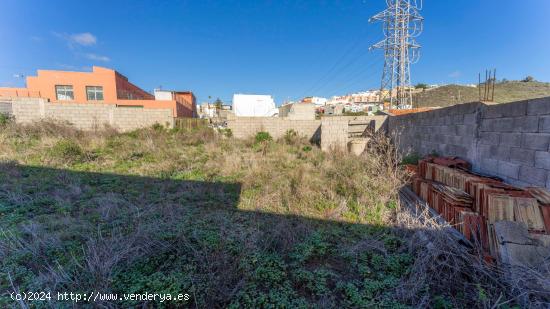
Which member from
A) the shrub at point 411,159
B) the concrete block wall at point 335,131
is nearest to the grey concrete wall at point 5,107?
the concrete block wall at point 335,131

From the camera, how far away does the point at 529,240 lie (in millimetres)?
1979

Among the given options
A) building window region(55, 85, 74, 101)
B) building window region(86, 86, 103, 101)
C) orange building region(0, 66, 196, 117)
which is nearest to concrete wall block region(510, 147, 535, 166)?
orange building region(0, 66, 196, 117)

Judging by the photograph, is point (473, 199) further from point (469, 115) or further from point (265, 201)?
point (265, 201)

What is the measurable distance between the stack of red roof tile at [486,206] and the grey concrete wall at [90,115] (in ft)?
40.4

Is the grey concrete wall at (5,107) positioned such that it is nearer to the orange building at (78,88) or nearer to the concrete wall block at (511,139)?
the orange building at (78,88)

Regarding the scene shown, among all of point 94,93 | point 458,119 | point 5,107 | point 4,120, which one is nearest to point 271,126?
point 458,119

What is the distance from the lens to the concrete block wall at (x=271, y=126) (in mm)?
11453

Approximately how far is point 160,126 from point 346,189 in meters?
10.7

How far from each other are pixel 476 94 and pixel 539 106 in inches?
741

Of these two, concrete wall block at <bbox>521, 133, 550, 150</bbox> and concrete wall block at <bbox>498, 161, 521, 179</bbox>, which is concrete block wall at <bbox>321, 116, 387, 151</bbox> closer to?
concrete wall block at <bbox>498, 161, 521, 179</bbox>

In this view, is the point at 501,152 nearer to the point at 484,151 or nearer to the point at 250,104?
the point at 484,151

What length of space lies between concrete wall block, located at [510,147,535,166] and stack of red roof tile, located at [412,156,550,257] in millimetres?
390

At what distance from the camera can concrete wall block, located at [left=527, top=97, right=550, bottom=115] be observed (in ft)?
8.06

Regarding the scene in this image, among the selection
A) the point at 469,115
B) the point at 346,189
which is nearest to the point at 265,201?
the point at 346,189
